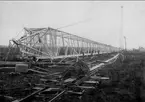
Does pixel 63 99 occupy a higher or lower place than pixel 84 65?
lower

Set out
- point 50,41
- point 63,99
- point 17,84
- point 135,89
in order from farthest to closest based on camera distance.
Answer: point 50,41, point 17,84, point 135,89, point 63,99

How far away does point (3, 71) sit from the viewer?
11031 millimetres

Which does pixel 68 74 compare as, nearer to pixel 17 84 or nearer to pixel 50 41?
pixel 17 84

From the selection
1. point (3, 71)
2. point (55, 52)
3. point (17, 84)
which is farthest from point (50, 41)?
point (17, 84)

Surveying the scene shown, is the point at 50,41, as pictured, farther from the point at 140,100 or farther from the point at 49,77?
the point at 140,100

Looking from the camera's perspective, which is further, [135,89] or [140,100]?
[135,89]

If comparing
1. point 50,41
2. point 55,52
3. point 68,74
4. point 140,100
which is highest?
point 50,41

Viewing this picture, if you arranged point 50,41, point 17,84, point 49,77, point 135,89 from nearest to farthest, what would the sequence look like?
point 135,89, point 17,84, point 49,77, point 50,41

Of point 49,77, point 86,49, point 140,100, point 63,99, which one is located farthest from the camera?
point 86,49

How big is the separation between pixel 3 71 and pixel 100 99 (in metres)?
7.32

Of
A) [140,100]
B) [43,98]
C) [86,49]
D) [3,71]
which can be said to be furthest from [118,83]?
[86,49]

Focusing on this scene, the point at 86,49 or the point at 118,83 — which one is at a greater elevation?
the point at 86,49

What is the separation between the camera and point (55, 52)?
52.8 feet

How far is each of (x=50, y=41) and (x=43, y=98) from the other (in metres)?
10.0
